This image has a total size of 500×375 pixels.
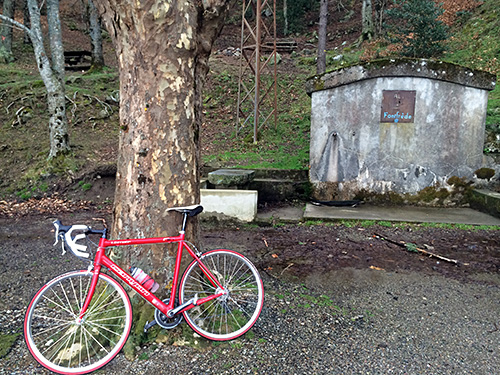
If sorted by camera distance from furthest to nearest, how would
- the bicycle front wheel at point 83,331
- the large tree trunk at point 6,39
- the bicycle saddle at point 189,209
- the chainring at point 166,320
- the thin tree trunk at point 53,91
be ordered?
1. the large tree trunk at point 6,39
2. the thin tree trunk at point 53,91
3. the bicycle saddle at point 189,209
4. the chainring at point 166,320
5. the bicycle front wheel at point 83,331

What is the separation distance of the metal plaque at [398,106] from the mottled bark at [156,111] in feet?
17.7

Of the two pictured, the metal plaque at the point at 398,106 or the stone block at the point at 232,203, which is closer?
the stone block at the point at 232,203

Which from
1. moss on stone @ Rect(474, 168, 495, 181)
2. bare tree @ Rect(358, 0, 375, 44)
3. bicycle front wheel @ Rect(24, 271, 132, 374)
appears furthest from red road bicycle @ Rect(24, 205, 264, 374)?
bare tree @ Rect(358, 0, 375, 44)

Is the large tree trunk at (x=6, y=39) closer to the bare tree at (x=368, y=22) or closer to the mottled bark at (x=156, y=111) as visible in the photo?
the mottled bark at (x=156, y=111)

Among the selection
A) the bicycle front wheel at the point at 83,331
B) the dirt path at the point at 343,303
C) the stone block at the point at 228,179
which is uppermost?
the stone block at the point at 228,179

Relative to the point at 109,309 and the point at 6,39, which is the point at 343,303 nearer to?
the point at 109,309

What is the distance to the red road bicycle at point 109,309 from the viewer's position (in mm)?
2660

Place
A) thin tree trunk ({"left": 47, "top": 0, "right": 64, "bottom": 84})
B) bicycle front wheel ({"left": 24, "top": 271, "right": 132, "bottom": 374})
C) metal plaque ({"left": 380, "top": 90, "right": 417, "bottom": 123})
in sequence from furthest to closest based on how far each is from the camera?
thin tree trunk ({"left": 47, "top": 0, "right": 64, "bottom": 84})
metal plaque ({"left": 380, "top": 90, "right": 417, "bottom": 123})
bicycle front wheel ({"left": 24, "top": 271, "right": 132, "bottom": 374})

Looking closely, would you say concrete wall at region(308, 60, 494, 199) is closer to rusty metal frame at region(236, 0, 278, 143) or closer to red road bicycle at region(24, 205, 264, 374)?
rusty metal frame at region(236, 0, 278, 143)

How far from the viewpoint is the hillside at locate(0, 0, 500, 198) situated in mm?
9148

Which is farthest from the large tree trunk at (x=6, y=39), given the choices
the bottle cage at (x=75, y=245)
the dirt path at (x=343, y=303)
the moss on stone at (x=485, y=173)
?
the moss on stone at (x=485, y=173)

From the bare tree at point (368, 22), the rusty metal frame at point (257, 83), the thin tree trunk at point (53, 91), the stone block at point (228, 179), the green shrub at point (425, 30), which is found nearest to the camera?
the stone block at point (228, 179)

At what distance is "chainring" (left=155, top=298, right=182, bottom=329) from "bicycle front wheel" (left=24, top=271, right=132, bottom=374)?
8.6 inches

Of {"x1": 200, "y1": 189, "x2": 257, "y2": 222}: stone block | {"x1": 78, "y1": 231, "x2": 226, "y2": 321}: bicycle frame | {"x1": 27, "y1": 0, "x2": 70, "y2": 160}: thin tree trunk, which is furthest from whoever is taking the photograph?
{"x1": 27, "y1": 0, "x2": 70, "y2": 160}: thin tree trunk
